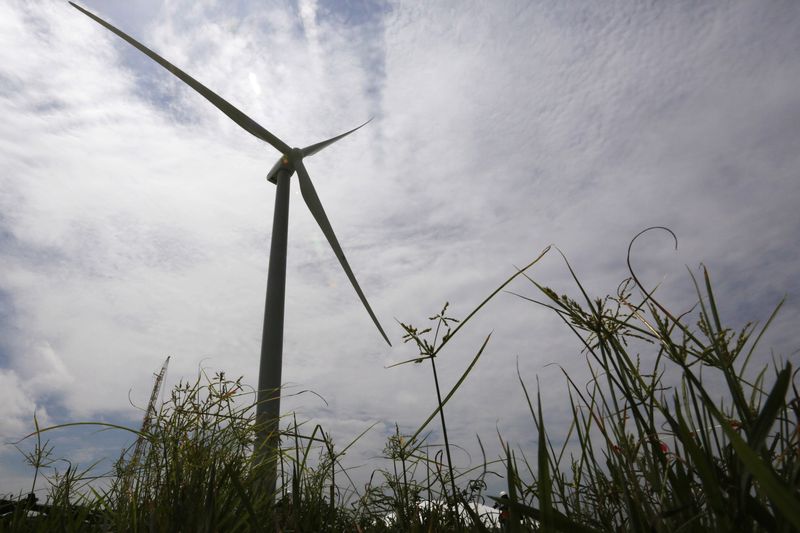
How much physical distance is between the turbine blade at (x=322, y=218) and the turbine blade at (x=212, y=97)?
4.63 feet

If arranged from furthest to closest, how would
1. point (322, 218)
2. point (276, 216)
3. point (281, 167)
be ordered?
point (281, 167), point (322, 218), point (276, 216)

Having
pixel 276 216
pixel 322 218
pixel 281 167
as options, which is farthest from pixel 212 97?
pixel 322 218

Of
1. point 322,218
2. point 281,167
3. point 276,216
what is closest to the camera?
point 276,216

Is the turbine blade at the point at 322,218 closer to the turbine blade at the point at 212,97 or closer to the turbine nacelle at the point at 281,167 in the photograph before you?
the turbine nacelle at the point at 281,167

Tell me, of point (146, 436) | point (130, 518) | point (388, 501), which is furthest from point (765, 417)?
point (388, 501)

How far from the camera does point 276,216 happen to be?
58.7ft

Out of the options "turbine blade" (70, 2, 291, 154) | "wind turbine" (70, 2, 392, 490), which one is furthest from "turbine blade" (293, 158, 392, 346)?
"turbine blade" (70, 2, 291, 154)

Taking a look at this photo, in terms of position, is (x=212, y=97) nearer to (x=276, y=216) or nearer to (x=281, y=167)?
(x=281, y=167)

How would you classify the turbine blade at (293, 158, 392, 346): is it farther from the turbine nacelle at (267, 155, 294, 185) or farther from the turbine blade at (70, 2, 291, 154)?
the turbine blade at (70, 2, 291, 154)

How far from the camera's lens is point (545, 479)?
1.34 metres

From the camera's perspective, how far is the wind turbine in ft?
47.3

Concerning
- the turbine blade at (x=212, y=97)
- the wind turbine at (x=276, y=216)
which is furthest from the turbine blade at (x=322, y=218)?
the turbine blade at (x=212, y=97)

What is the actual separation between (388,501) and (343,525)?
118 centimetres

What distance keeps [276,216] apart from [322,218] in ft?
6.32
